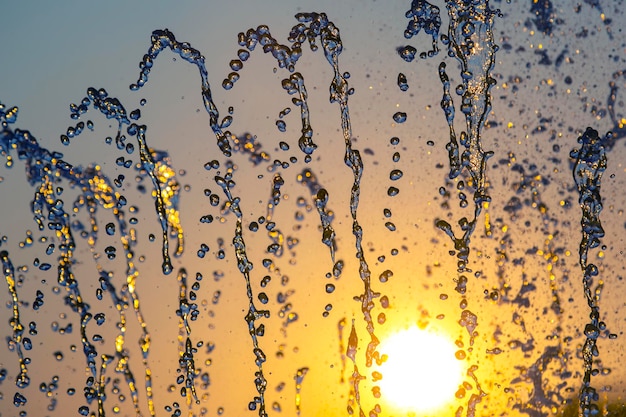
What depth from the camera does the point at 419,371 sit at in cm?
542

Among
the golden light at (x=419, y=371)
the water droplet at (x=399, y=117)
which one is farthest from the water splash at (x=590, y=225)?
the water droplet at (x=399, y=117)

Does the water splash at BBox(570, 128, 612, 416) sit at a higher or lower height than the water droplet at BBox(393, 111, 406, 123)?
lower

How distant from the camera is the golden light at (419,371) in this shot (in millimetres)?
5211

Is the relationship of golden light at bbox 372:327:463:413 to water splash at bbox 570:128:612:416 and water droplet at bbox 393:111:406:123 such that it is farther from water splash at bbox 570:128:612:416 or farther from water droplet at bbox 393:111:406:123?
water droplet at bbox 393:111:406:123

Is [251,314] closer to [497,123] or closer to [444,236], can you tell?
[444,236]

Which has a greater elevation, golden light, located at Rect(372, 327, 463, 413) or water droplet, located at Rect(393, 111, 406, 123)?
water droplet, located at Rect(393, 111, 406, 123)

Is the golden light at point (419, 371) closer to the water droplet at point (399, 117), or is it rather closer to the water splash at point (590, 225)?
the water splash at point (590, 225)

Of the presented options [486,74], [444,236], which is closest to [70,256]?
[444,236]

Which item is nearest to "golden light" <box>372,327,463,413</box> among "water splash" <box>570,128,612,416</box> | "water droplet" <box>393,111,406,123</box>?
"water splash" <box>570,128,612,416</box>

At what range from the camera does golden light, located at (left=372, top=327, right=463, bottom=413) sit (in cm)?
521

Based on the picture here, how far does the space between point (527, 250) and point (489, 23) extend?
1.44 metres

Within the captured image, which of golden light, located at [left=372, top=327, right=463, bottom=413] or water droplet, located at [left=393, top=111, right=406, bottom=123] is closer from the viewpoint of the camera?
water droplet, located at [left=393, top=111, right=406, bottom=123]

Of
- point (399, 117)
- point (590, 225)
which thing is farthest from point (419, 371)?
point (399, 117)

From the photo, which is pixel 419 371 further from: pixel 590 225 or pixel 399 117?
pixel 399 117
